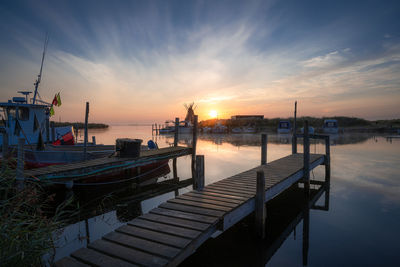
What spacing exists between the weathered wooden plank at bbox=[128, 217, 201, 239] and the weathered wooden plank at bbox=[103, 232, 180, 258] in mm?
398

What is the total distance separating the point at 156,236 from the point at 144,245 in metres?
0.33

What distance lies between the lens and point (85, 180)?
34.9ft

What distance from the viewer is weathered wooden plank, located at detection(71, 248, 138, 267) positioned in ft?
10.7

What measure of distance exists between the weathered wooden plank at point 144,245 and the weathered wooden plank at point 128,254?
0.08 meters

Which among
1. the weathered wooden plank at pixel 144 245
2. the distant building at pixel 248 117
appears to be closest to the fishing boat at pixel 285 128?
the distant building at pixel 248 117

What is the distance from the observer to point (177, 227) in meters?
4.39

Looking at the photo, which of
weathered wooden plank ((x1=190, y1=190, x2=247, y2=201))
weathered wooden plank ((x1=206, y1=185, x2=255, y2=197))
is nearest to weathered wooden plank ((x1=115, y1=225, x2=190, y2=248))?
weathered wooden plank ((x1=190, y1=190, x2=247, y2=201))

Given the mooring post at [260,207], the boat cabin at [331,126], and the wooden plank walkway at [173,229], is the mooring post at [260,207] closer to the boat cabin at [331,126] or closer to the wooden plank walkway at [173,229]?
the wooden plank walkway at [173,229]

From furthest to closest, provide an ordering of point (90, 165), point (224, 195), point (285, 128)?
point (285, 128), point (90, 165), point (224, 195)

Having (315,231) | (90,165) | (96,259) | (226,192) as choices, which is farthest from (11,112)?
(315,231)

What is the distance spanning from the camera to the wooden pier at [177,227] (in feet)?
11.2

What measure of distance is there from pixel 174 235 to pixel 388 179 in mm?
13639

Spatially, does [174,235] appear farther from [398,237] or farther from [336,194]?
[336,194]

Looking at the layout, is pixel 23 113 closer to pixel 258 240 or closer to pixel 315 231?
pixel 258 240
